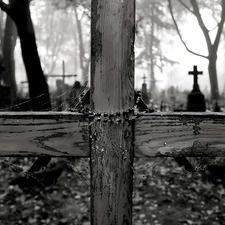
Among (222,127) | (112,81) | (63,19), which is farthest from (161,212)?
(63,19)

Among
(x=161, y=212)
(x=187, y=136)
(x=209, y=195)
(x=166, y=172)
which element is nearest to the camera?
(x=187, y=136)

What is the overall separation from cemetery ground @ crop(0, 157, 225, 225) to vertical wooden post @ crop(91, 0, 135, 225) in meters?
2.54

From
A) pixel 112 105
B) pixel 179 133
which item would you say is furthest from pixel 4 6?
pixel 179 133

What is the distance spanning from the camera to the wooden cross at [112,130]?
137 cm

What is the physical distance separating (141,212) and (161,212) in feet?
1.02

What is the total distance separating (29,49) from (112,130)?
3.43 m

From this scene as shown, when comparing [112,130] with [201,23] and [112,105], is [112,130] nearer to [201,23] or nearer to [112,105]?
[112,105]

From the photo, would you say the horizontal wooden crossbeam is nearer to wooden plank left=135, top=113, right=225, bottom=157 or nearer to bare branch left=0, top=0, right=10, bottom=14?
wooden plank left=135, top=113, right=225, bottom=157

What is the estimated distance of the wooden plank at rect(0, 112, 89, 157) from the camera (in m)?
1.47

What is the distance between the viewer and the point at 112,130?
54.8 inches

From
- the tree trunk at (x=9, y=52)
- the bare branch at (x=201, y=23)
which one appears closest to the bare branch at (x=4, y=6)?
the tree trunk at (x=9, y=52)

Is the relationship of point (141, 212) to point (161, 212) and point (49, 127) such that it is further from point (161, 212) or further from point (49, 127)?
point (49, 127)

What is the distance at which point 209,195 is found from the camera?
4.91 meters

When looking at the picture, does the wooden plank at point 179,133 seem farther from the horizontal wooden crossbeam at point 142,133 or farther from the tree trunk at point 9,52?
the tree trunk at point 9,52
